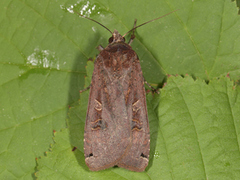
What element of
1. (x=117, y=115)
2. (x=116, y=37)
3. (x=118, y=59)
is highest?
(x=116, y=37)

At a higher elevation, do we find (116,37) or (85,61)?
(116,37)

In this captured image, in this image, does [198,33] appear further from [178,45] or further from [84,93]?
[84,93]

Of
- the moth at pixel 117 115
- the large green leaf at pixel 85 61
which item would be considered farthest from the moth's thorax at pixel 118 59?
the large green leaf at pixel 85 61

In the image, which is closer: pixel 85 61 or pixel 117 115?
pixel 117 115

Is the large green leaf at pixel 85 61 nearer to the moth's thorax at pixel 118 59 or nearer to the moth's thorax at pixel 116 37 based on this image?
the moth's thorax at pixel 116 37

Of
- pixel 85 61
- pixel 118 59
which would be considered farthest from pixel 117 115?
pixel 85 61

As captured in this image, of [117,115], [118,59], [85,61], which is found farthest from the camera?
[85,61]

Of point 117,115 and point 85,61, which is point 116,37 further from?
point 117,115

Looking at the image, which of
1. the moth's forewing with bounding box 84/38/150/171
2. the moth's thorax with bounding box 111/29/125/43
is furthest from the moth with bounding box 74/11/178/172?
the moth's thorax with bounding box 111/29/125/43
